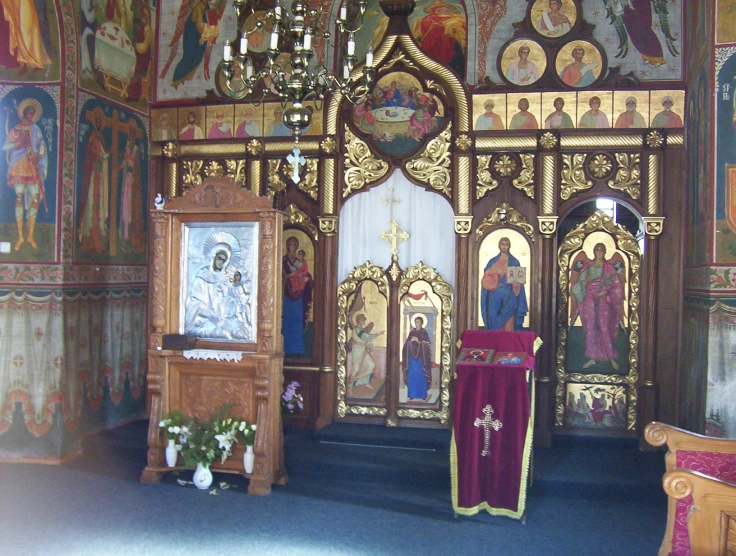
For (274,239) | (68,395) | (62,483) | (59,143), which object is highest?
(59,143)

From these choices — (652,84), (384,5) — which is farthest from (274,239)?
(652,84)

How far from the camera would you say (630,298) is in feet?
23.0

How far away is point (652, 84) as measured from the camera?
6934mm

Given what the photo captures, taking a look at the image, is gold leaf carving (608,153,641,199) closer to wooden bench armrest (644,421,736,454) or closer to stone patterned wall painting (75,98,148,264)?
wooden bench armrest (644,421,736,454)

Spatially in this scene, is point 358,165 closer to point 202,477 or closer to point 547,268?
point 547,268

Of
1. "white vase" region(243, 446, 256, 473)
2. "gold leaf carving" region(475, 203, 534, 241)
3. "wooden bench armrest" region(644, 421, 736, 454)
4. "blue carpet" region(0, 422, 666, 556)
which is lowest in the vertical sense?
"blue carpet" region(0, 422, 666, 556)

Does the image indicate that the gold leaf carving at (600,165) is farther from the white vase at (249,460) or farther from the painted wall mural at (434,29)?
the white vase at (249,460)

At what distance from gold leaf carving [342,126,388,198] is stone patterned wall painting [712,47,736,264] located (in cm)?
320

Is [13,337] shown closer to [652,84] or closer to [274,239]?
[274,239]

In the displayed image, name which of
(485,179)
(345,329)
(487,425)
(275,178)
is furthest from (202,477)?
(485,179)

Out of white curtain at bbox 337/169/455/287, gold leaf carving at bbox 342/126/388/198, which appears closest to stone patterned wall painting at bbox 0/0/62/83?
gold leaf carving at bbox 342/126/388/198

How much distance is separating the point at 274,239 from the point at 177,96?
3133 mm

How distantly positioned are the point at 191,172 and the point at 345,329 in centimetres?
246

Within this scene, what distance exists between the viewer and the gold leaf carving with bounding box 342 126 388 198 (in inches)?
295
